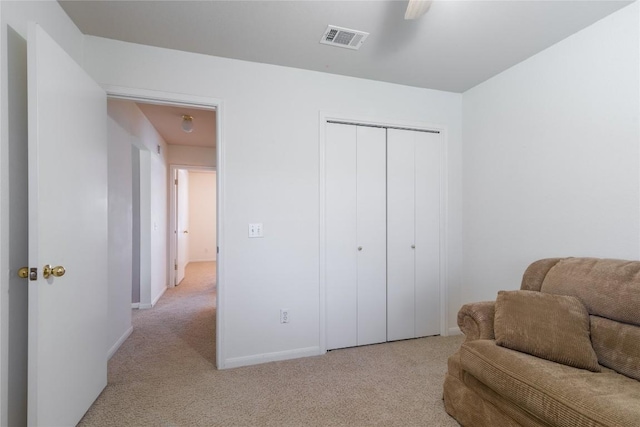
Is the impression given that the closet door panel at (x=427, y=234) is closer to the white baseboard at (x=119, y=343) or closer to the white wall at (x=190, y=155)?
the white baseboard at (x=119, y=343)

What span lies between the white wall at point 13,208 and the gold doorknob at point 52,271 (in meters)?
0.15

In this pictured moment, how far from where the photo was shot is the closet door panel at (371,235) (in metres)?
2.81

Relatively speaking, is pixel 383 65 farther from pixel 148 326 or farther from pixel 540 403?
pixel 148 326

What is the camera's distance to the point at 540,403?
4.06ft

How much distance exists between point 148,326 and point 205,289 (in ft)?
5.56

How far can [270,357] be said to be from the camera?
2490mm

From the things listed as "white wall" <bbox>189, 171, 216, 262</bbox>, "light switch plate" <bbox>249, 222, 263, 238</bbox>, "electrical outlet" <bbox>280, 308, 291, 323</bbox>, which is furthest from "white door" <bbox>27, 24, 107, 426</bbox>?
"white wall" <bbox>189, 171, 216, 262</bbox>

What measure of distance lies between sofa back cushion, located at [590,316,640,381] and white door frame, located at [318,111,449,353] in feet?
4.87

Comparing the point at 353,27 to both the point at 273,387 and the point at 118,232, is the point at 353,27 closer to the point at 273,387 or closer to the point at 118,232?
the point at 273,387

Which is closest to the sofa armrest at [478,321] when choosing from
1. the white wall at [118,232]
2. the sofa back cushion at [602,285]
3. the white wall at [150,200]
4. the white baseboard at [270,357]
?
the sofa back cushion at [602,285]

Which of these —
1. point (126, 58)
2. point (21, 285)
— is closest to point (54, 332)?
point (21, 285)

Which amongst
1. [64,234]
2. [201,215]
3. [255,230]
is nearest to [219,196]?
[255,230]

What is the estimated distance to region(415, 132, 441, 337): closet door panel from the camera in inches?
118

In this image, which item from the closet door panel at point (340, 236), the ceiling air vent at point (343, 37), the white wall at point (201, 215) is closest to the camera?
the ceiling air vent at point (343, 37)
